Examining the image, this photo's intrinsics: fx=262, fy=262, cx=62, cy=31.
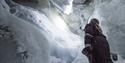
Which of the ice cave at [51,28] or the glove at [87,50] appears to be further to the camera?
the ice cave at [51,28]

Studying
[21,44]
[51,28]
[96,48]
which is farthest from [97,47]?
[51,28]

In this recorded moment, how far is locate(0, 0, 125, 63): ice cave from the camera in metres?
5.14

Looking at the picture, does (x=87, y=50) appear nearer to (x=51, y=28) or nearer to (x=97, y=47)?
(x=97, y=47)

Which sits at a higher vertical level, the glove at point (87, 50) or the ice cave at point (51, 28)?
the ice cave at point (51, 28)

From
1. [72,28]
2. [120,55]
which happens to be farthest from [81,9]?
[120,55]

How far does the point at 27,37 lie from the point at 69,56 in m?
2.75

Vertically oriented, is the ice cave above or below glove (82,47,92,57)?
above

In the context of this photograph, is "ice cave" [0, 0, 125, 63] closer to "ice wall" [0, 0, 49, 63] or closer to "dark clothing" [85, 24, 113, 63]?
"ice wall" [0, 0, 49, 63]

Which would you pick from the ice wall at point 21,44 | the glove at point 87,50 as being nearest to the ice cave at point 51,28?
the ice wall at point 21,44

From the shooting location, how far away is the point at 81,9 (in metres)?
12.2

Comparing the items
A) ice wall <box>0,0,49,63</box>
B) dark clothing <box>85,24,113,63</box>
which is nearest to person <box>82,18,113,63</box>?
dark clothing <box>85,24,113,63</box>

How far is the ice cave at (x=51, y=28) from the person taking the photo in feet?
16.9

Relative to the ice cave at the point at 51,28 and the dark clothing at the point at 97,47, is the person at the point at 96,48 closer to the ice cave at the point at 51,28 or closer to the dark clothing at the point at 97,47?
the dark clothing at the point at 97,47

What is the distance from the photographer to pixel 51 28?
8828 millimetres
